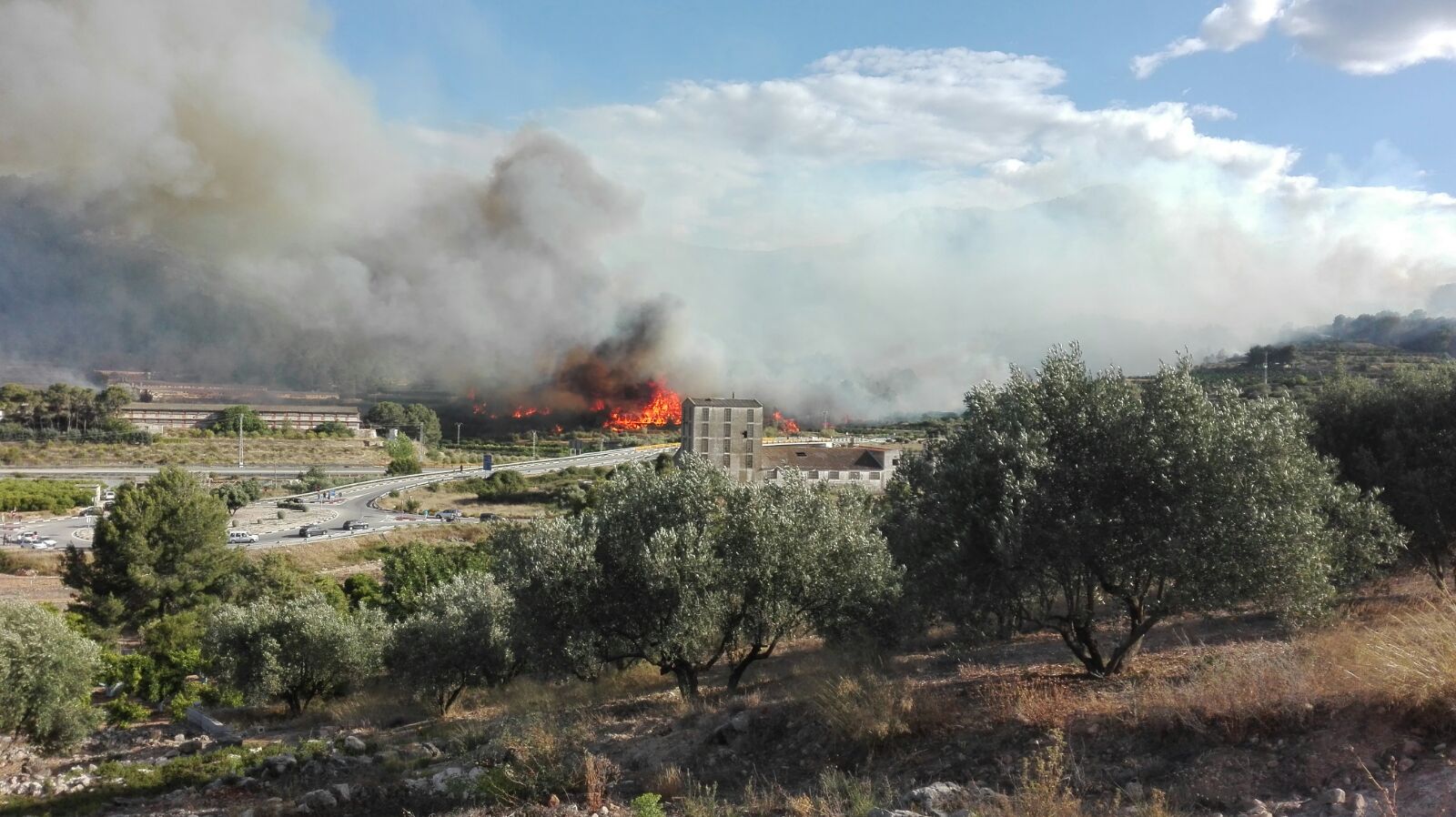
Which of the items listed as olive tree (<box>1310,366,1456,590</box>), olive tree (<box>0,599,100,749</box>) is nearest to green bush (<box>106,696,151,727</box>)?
olive tree (<box>0,599,100,749</box>)

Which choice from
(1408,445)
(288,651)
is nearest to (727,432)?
(288,651)

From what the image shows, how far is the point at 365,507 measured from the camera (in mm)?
50000

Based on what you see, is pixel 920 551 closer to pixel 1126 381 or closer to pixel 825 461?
pixel 1126 381

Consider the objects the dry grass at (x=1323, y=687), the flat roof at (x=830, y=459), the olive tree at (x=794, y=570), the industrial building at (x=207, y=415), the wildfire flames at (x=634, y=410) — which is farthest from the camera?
the wildfire flames at (x=634, y=410)

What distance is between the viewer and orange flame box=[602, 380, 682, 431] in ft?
271

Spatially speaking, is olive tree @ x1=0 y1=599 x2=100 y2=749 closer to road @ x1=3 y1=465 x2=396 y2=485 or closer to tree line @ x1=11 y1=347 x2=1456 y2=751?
tree line @ x1=11 y1=347 x2=1456 y2=751

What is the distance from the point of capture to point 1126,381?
1080 centimetres

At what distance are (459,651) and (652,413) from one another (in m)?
64.2

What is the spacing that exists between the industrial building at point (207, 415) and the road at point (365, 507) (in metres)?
24.7

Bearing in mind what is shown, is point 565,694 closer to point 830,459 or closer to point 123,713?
point 123,713

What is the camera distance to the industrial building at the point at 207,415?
267ft

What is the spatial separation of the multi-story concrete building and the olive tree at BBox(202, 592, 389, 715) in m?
31.7

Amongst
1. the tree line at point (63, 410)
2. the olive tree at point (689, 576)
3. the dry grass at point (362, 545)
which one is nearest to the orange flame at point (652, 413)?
the dry grass at point (362, 545)

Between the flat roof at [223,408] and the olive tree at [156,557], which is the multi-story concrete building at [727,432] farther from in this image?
the flat roof at [223,408]
